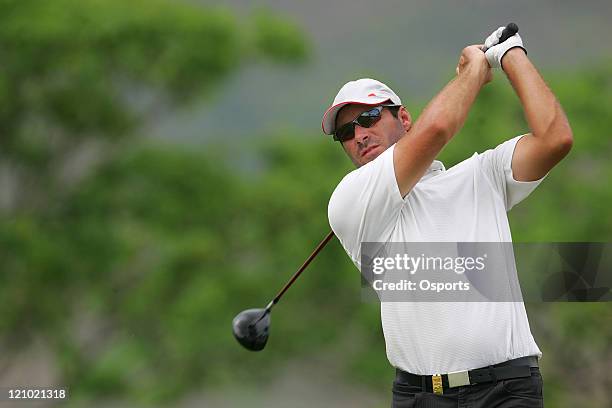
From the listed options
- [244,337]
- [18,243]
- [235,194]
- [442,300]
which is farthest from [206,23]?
[442,300]

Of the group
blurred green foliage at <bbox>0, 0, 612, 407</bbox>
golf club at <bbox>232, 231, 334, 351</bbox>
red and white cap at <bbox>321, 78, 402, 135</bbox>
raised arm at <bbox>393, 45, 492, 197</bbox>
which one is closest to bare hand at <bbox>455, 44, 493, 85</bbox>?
raised arm at <bbox>393, 45, 492, 197</bbox>

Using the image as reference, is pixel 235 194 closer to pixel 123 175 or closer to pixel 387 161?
pixel 123 175

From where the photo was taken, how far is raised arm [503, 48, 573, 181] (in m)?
2.71

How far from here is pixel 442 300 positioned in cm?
280

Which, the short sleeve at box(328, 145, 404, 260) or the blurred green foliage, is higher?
the blurred green foliage

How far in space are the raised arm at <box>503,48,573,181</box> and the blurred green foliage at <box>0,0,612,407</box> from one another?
15.6 meters

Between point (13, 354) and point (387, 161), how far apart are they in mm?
17553

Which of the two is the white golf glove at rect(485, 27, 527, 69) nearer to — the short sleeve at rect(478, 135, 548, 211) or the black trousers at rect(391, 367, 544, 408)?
the short sleeve at rect(478, 135, 548, 211)

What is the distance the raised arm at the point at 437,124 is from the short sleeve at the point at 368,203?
0.04m

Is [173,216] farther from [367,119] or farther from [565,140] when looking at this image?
[565,140]

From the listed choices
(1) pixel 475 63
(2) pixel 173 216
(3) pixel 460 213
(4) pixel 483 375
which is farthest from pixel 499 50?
(2) pixel 173 216

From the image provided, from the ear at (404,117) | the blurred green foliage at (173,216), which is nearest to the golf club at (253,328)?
the ear at (404,117)

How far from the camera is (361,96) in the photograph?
3176 millimetres

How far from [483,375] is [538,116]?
740mm
